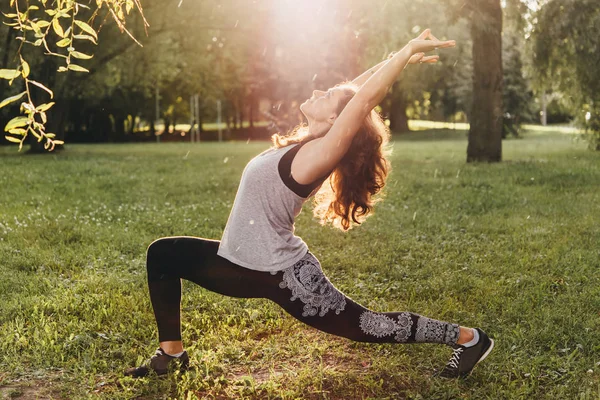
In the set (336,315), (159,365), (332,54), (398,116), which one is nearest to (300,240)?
(336,315)

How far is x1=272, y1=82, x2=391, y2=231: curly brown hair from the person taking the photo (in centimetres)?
399

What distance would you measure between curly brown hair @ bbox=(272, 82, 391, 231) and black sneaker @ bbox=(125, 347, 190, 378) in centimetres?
141

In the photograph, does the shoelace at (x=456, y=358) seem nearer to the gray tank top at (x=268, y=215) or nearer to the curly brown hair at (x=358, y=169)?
the curly brown hair at (x=358, y=169)

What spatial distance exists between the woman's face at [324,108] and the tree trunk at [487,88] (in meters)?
14.4

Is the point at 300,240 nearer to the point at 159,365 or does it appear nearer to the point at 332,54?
the point at 159,365

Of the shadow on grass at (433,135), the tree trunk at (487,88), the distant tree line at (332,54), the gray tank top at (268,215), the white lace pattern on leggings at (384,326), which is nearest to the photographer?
the gray tank top at (268,215)

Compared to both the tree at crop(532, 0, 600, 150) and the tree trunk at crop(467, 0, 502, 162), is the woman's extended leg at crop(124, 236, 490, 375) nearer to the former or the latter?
the tree trunk at crop(467, 0, 502, 162)

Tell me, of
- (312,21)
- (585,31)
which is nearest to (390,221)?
(585,31)

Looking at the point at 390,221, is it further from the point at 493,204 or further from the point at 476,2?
the point at 476,2

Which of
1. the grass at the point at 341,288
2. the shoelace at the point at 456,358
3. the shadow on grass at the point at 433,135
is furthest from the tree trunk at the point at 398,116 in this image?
the shoelace at the point at 456,358

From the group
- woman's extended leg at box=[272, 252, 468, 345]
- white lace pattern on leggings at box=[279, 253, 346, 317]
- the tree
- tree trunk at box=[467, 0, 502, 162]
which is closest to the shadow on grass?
the tree

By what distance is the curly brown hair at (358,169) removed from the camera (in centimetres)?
399

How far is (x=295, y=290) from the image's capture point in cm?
388

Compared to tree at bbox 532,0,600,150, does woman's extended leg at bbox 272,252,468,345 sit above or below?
below
